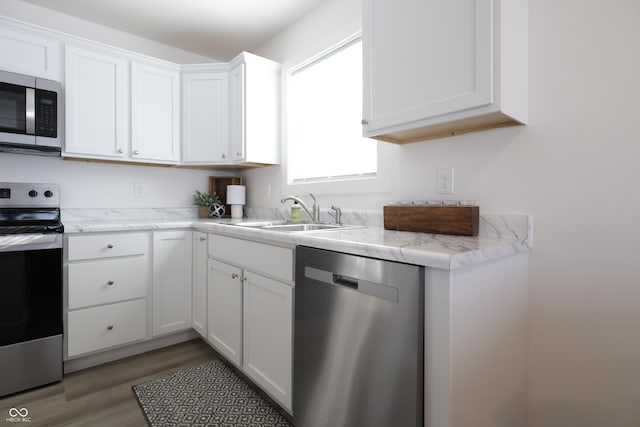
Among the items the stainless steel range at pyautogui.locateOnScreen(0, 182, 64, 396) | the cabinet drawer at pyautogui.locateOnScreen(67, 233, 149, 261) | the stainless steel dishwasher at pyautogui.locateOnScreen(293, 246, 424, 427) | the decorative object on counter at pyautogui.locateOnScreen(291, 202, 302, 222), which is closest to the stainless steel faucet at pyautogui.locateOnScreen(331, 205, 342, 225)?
the decorative object on counter at pyautogui.locateOnScreen(291, 202, 302, 222)

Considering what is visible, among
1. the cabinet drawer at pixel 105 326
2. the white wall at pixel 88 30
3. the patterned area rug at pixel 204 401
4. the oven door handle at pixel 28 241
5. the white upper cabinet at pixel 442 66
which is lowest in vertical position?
the patterned area rug at pixel 204 401

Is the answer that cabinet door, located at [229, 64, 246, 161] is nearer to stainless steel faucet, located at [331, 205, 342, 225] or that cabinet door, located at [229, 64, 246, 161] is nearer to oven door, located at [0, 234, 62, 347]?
stainless steel faucet, located at [331, 205, 342, 225]

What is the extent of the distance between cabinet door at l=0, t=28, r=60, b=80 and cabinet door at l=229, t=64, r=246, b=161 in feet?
3.72

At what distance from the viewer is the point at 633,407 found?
1.07 meters

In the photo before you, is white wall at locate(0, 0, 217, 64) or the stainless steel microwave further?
white wall at locate(0, 0, 217, 64)

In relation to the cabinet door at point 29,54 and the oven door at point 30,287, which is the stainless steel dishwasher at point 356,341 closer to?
the oven door at point 30,287

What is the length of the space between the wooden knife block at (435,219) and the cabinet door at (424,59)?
0.38 meters

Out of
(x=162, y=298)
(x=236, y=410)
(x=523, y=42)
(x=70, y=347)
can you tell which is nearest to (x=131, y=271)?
(x=162, y=298)

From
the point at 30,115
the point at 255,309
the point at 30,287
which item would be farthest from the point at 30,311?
the point at 255,309

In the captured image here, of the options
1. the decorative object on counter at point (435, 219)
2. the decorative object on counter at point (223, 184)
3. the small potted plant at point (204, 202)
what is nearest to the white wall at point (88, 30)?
the decorative object on counter at point (223, 184)

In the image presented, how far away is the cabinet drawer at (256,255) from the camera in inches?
57.9

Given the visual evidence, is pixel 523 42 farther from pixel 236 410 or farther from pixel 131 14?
pixel 131 14

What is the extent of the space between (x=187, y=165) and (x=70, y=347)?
1.49 metres

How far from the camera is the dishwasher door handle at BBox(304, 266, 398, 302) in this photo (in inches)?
39.6
